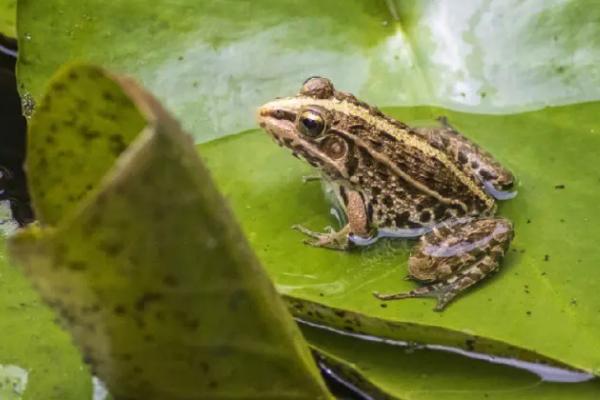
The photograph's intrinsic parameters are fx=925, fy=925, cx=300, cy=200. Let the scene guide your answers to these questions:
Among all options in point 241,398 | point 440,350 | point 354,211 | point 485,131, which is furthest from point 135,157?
point 485,131

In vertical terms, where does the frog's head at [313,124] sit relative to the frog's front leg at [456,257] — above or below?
above

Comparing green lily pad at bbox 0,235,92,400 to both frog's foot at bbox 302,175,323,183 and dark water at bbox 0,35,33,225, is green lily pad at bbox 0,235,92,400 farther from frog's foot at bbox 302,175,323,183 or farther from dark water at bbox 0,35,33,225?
frog's foot at bbox 302,175,323,183

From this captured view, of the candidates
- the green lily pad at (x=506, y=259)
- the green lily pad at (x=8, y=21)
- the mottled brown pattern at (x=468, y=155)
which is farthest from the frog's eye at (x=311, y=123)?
the green lily pad at (x=8, y=21)

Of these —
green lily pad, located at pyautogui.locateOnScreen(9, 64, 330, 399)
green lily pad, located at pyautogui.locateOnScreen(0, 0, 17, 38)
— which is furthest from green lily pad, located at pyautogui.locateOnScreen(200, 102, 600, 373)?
green lily pad, located at pyautogui.locateOnScreen(0, 0, 17, 38)

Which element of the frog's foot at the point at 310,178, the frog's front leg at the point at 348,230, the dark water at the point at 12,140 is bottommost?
the frog's front leg at the point at 348,230

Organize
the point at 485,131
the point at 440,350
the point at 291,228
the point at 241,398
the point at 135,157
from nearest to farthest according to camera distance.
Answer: the point at 135,157
the point at 241,398
the point at 440,350
the point at 291,228
the point at 485,131

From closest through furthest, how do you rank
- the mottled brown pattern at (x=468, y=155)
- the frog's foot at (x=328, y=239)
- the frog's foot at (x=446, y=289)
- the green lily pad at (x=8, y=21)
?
the frog's foot at (x=446, y=289) < the frog's foot at (x=328, y=239) < the mottled brown pattern at (x=468, y=155) < the green lily pad at (x=8, y=21)

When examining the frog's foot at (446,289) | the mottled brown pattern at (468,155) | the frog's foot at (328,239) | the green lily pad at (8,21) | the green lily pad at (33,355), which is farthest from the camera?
the green lily pad at (8,21)

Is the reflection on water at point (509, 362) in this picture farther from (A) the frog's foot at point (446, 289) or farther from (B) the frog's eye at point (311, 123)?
(B) the frog's eye at point (311, 123)

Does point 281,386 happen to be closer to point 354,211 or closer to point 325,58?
point 354,211
